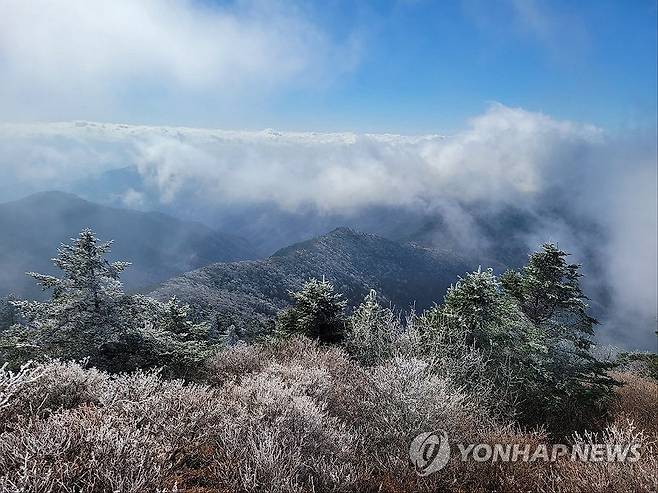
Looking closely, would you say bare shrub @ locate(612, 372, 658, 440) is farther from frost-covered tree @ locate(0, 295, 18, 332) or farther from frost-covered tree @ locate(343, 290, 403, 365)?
frost-covered tree @ locate(0, 295, 18, 332)

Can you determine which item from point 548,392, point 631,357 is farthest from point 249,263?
point 548,392

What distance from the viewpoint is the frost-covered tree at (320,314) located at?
25766mm

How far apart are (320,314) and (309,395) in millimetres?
12736

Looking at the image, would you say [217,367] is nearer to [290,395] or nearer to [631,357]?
[290,395]

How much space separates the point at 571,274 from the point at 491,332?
6.61m

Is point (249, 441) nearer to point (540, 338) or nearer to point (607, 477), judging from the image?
point (607, 477)

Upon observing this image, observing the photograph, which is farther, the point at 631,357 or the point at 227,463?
the point at 631,357

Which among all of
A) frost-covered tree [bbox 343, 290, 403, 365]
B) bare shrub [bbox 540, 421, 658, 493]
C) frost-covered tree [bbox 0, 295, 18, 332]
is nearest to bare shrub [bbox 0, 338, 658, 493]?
bare shrub [bbox 540, 421, 658, 493]

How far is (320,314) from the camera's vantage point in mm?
25906

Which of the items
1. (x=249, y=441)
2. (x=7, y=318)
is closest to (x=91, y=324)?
(x=249, y=441)

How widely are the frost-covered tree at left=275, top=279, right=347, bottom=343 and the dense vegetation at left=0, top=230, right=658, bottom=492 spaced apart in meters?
0.10

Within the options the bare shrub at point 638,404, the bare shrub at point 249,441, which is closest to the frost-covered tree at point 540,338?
the bare shrub at point 638,404

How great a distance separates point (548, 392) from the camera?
19.1 meters

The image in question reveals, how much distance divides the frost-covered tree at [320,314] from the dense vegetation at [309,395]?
0.33ft
